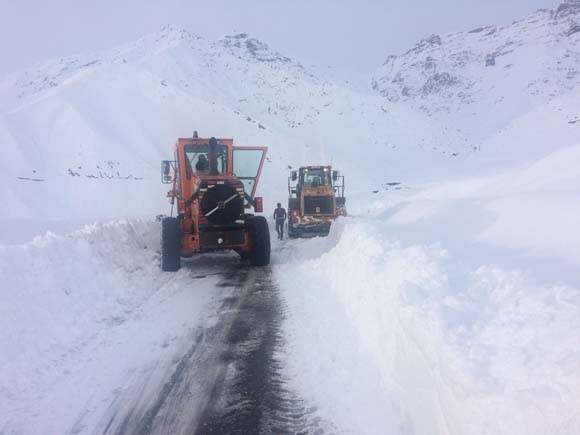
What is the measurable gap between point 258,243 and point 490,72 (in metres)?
77.4

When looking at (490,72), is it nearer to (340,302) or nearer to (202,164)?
(202,164)

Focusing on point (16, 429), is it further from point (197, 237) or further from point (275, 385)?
point (197, 237)

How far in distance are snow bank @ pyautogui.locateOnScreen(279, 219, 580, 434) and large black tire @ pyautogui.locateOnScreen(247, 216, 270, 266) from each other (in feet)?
14.3

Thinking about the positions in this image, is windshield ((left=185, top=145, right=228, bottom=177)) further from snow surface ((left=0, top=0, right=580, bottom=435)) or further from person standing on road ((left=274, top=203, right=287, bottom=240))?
person standing on road ((left=274, top=203, right=287, bottom=240))

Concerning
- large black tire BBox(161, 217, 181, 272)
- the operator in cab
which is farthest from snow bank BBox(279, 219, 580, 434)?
the operator in cab

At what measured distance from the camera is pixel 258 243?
11.7m

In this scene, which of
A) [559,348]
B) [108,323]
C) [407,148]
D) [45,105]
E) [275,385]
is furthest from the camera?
[407,148]

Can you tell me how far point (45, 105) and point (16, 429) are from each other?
31.1 m

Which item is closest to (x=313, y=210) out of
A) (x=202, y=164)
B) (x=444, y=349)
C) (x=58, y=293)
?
(x=202, y=164)

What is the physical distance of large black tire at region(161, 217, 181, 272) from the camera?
35.1ft

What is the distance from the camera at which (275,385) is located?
489 centimetres

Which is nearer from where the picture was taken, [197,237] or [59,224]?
[197,237]

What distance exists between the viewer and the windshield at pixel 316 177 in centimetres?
1927

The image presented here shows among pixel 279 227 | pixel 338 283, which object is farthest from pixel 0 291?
pixel 279 227
